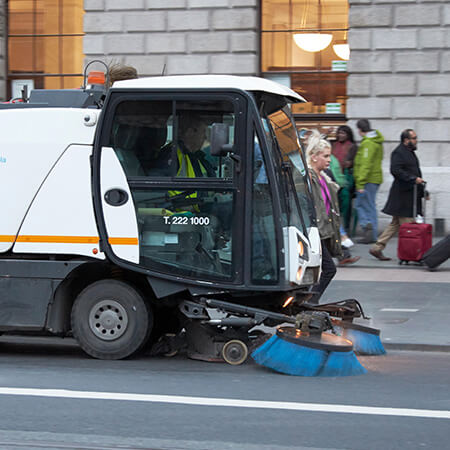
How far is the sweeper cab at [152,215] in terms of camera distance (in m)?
6.82

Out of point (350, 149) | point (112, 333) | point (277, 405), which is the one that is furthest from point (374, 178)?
point (277, 405)

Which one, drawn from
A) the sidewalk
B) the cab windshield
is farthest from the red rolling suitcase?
the cab windshield

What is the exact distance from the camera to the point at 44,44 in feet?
54.4

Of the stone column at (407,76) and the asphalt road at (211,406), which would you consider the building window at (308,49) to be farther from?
the asphalt road at (211,406)

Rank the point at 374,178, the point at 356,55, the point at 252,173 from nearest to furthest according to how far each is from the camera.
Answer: the point at 252,173 → the point at 374,178 → the point at 356,55

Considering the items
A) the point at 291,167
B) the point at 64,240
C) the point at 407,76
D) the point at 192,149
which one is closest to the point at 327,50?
the point at 407,76

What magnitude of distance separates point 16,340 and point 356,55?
28.1 ft

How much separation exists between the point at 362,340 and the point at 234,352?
1019 mm

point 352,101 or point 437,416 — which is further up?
point 352,101

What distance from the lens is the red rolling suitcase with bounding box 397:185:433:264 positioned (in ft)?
40.4

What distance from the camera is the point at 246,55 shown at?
50.6ft

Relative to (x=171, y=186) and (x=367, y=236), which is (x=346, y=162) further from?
(x=171, y=186)

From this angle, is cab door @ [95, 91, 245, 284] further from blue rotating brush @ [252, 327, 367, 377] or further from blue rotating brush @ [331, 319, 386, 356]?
blue rotating brush @ [331, 319, 386, 356]

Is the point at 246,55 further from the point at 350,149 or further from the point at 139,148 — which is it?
the point at 139,148
